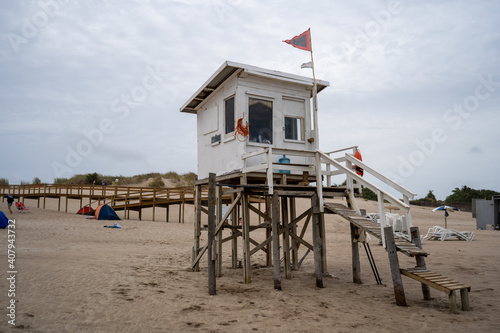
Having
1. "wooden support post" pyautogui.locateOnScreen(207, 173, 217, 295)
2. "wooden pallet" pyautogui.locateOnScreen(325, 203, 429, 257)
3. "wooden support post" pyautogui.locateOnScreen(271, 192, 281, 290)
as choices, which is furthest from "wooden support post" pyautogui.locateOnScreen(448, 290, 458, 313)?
"wooden support post" pyautogui.locateOnScreen(207, 173, 217, 295)

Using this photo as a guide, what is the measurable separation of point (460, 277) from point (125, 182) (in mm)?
47660

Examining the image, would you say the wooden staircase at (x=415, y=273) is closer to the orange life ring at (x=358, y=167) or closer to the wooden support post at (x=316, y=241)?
the wooden support post at (x=316, y=241)

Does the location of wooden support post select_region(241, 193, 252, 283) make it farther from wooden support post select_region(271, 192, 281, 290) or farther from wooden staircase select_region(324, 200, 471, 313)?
wooden staircase select_region(324, 200, 471, 313)

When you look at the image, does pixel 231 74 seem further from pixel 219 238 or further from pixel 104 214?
pixel 104 214

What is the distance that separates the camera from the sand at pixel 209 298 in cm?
646

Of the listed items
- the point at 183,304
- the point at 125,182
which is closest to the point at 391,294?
the point at 183,304

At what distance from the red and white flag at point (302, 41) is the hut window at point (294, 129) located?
2151mm

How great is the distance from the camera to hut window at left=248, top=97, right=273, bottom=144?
10492 mm

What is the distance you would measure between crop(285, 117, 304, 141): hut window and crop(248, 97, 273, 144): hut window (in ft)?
1.94

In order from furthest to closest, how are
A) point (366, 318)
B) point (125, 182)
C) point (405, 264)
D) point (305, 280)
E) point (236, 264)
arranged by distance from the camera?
point (125, 182) < point (405, 264) < point (236, 264) < point (305, 280) < point (366, 318)

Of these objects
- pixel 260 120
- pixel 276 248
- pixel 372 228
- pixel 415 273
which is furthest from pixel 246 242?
pixel 415 273

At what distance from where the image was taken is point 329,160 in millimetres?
9266

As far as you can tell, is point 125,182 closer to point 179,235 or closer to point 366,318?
point 179,235

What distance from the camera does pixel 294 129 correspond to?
11.2 metres
